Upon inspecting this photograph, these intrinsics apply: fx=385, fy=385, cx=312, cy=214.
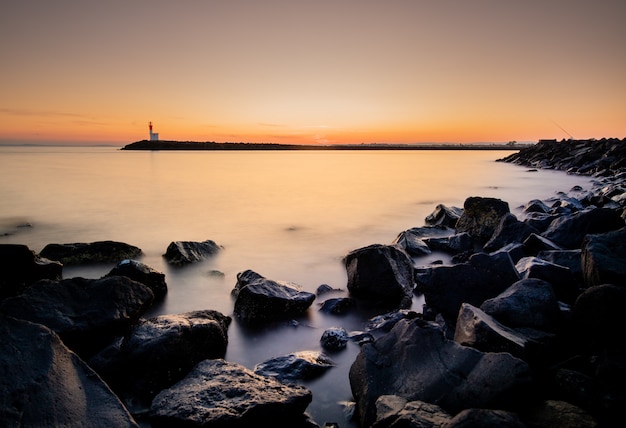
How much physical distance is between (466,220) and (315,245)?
→ 3.42 metres

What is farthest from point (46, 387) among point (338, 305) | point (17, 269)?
point (338, 305)

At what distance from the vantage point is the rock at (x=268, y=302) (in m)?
4.62

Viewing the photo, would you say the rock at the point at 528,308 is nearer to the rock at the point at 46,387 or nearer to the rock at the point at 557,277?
the rock at the point at 557,277

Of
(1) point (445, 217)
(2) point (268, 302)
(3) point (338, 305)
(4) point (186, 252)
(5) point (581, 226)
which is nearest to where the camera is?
(2) point (268, 302)

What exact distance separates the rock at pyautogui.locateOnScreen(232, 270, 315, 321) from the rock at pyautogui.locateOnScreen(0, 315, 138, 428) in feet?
7.18

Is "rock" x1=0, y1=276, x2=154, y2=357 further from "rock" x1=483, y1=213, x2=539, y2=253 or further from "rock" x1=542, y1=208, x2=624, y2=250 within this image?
"rock" x1=542, y1=208, x2=624, y2=250

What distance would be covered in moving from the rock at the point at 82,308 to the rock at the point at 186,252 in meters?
2.93

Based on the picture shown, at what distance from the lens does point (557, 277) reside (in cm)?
394

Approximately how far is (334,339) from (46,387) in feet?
8.37

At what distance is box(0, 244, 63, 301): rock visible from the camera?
4.47m

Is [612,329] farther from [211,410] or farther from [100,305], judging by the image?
[100,305]

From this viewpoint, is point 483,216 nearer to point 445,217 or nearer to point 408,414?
point 445,217

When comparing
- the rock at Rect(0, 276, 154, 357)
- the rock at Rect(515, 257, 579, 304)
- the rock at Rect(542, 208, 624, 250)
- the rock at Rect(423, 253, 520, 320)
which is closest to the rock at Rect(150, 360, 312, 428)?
the rock at Rect(0, 276, 154, 357)

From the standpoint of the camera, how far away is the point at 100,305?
364 cm
